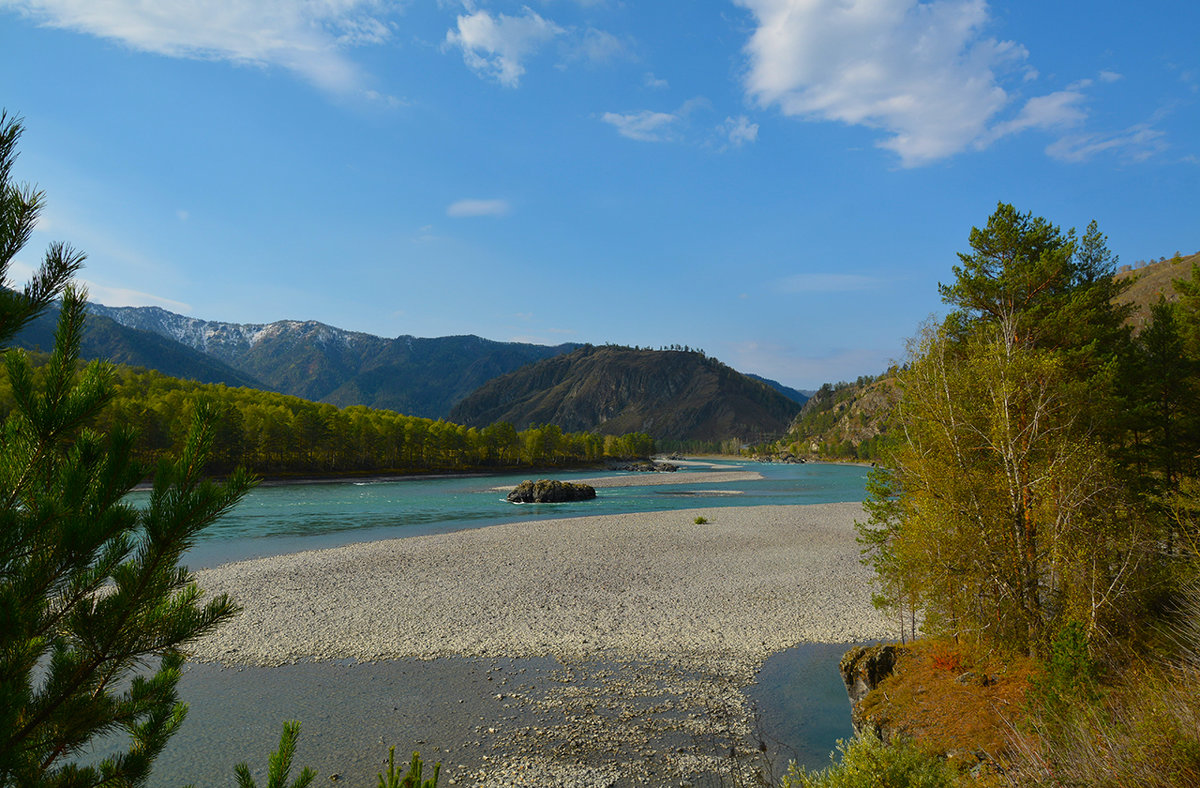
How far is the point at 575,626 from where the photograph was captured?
22.0 meters

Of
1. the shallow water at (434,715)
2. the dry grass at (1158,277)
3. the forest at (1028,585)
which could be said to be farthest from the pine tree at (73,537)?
the dry grass at (1158,277)

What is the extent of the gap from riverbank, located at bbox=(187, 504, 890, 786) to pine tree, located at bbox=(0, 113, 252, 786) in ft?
32.3

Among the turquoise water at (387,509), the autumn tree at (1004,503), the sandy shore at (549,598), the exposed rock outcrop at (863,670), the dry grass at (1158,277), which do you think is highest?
the dry grass at (1158,277)

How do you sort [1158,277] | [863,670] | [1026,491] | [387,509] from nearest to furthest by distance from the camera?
1. [1026,491]
2. [863,670]
3. [387,509]
4. [1158,277]

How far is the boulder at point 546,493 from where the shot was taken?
2901 inches

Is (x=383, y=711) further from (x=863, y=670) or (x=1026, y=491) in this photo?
(x=1026, y=491)

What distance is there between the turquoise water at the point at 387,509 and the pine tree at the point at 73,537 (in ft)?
83.0

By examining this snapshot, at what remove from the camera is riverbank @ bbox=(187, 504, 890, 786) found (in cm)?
1382

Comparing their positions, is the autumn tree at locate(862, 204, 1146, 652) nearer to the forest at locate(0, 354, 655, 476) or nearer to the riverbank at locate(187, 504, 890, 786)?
the riverbank at locate(187, 504, 890, 786)

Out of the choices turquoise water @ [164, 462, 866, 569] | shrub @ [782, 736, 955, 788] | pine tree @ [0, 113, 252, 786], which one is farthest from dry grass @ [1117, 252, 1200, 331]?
pine tree @ [0, 113, 252, 786]

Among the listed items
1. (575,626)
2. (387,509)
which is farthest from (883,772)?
(387,509)

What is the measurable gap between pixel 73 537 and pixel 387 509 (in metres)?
61.8

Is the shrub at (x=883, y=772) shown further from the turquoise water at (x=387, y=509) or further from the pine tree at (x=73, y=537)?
the turquoise water at (x=387, y=509)

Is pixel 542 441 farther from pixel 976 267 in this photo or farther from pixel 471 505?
pixel 976 267
